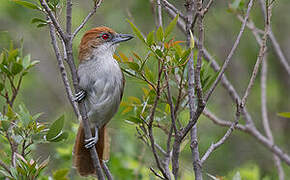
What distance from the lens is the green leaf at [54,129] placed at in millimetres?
3004

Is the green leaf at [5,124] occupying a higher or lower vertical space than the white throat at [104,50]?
lower

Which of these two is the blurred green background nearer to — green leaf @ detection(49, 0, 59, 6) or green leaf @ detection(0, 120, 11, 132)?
green leaf @ detection(0, 120, 11, 132)

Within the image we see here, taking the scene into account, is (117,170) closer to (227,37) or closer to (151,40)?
(151,40)

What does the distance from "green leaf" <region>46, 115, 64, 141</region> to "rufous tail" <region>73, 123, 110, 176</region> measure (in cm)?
111

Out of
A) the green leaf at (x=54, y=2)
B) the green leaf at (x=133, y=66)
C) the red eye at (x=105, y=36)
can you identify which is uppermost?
the green leaf at (x=54, y=2)

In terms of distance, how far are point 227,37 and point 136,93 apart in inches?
76.0

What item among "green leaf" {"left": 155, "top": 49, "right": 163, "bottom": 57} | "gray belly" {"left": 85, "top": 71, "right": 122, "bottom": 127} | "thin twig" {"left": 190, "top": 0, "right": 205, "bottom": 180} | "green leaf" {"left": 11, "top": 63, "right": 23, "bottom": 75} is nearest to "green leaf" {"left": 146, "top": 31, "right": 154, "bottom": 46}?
"green leaf" {"left": 155, "top": 49, "right": 163, "bottom": 57}

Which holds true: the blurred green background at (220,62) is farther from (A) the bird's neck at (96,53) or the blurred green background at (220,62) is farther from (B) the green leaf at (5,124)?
(B) the green leaf at (5,124)

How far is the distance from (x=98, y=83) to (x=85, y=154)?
702mm

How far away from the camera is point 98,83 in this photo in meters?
4.10

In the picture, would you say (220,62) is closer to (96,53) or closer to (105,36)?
(105,36)

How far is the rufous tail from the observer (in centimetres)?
421

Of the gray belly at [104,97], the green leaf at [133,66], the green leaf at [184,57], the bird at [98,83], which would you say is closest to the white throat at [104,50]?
the bird at [98,83]

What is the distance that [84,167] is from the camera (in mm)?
4223
